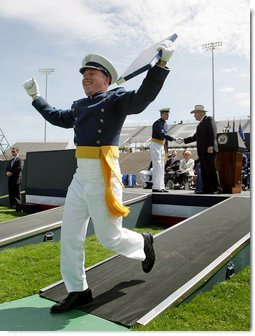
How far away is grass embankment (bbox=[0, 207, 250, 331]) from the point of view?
2.79 m

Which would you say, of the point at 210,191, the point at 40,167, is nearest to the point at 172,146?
the point at 40,167

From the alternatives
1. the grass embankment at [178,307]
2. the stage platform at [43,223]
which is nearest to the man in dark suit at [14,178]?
the stage platform at [43,223]

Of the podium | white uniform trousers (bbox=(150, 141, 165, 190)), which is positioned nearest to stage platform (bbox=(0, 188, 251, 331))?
the podium

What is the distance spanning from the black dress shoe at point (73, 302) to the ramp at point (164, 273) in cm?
6

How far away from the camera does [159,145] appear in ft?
26.1

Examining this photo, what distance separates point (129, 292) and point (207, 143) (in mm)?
4341

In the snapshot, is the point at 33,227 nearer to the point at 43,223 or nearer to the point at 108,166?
the point at 43,223

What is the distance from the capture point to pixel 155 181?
26.0 ft

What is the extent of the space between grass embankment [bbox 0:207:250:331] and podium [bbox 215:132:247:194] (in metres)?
3.41

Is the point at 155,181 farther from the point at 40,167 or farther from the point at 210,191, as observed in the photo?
the point at 40,167

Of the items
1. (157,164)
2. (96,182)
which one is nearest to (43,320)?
(96,182)

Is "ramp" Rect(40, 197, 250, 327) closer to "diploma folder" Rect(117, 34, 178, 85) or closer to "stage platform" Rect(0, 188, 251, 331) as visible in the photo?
"stage platform" Rect(0, 188, 251, 331)

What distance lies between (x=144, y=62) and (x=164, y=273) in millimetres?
1909

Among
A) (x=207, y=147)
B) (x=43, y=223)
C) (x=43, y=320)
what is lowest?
(x=43, y=320)
